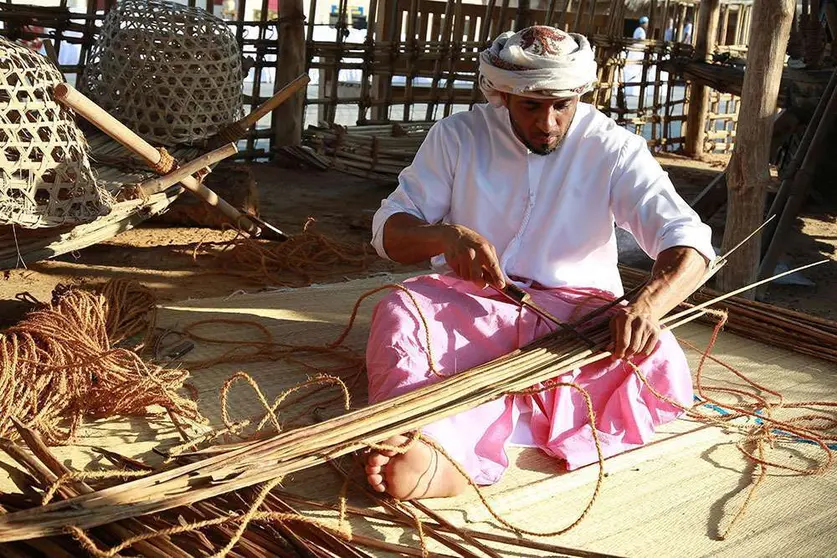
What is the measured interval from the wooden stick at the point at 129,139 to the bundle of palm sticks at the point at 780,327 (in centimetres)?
204

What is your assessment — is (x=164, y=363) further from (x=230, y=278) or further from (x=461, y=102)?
(x=461, y=102)

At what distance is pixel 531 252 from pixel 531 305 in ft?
0.81

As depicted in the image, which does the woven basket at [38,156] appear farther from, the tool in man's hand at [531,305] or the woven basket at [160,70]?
the tool in man's hand at [531,305]

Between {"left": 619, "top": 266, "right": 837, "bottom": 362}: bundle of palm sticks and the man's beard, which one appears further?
{"left": 619, "top": 266, "right": 837, "bottom": 362}: bundle of palm sticks

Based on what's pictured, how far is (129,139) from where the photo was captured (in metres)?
3.25

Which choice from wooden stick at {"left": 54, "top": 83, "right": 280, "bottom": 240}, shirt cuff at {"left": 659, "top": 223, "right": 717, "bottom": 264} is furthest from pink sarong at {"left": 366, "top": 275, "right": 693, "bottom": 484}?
wooden stick at {"left": 54, "top": 83, "right": 280, "bottom": 240}

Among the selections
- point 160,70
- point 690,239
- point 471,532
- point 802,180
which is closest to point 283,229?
point 160,70

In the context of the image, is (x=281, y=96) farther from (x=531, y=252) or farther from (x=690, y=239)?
(x=690, y=239)

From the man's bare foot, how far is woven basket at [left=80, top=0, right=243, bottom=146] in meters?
3.26

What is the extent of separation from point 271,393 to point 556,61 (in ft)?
3.79

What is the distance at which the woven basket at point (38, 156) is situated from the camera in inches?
122

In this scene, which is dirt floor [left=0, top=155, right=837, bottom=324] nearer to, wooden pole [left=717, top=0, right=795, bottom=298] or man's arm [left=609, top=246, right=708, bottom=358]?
wooden pole [left=717, top=0, right=795, bottom=298]

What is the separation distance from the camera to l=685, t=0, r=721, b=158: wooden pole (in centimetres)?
780

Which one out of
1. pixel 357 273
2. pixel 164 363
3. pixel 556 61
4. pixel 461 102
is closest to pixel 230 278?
pixel 357 273
